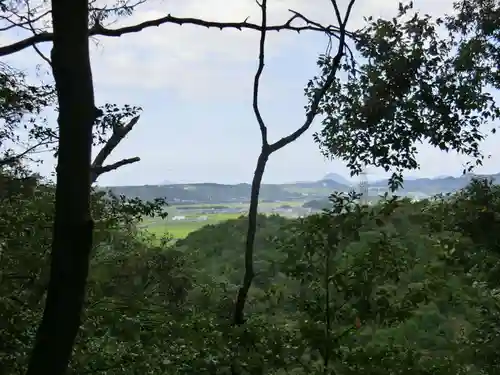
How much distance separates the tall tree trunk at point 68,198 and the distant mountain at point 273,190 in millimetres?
1061

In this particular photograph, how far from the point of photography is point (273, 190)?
322 cm

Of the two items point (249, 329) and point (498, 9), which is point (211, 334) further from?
point (498, 9)

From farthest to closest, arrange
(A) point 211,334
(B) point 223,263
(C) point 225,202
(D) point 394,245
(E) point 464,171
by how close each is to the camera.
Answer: (B) point 223,263, (C) point 225,202, (E) point 464,171, (D) point 394,245, (A) point 211,334

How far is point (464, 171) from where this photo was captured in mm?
2457

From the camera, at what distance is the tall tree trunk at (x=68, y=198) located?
45.7 inches

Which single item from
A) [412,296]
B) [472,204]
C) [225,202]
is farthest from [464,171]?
[225,202]

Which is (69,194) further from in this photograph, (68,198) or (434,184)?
(434,184)

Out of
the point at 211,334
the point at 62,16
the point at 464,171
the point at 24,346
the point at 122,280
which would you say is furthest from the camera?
the point at 122,280

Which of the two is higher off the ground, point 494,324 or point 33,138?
point 33,138

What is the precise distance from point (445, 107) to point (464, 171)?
39 cm

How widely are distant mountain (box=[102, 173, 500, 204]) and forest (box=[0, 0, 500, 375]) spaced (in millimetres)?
122

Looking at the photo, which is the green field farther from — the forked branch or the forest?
the forked branch

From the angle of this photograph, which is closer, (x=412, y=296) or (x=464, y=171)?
(x=412, y=296)

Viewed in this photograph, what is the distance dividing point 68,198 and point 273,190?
213 cm
